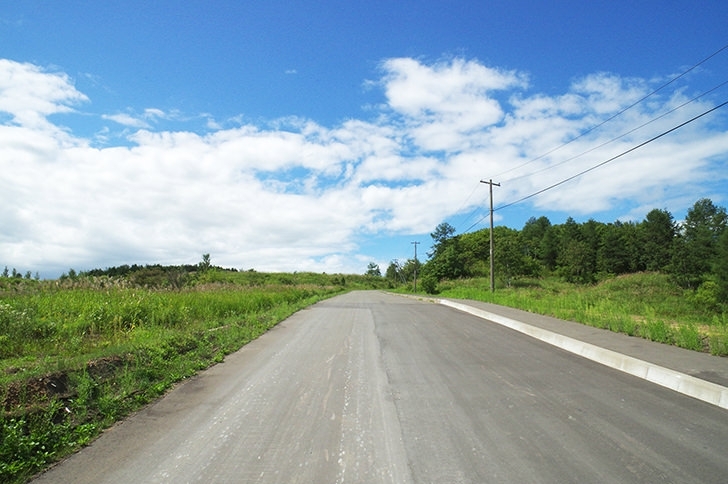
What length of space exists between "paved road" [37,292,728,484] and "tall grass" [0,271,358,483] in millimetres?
411

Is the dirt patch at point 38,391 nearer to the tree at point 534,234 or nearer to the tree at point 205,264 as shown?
the tree at point 205,264

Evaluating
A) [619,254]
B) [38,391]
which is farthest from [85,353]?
[619,254]

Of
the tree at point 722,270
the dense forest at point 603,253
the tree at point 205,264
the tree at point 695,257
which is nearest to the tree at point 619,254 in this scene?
the dense forest at point 603,253

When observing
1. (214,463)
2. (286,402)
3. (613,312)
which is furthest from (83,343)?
(613,312)

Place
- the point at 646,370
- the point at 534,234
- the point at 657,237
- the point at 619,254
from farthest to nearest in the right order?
the point at 534,234 < the point at 619,254 < the point at 657,237 < the point at 646,370

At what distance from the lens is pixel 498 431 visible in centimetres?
432

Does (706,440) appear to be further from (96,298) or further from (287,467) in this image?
(96,298)

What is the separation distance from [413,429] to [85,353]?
685 cm

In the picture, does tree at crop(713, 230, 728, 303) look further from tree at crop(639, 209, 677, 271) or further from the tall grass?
the tall grass

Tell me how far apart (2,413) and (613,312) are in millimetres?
15127

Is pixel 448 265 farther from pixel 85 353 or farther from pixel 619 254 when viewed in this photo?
pixel 85 353

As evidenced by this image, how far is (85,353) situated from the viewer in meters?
7.90

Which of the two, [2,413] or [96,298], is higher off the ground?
[96,298]

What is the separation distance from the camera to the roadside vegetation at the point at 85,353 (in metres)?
4.34
